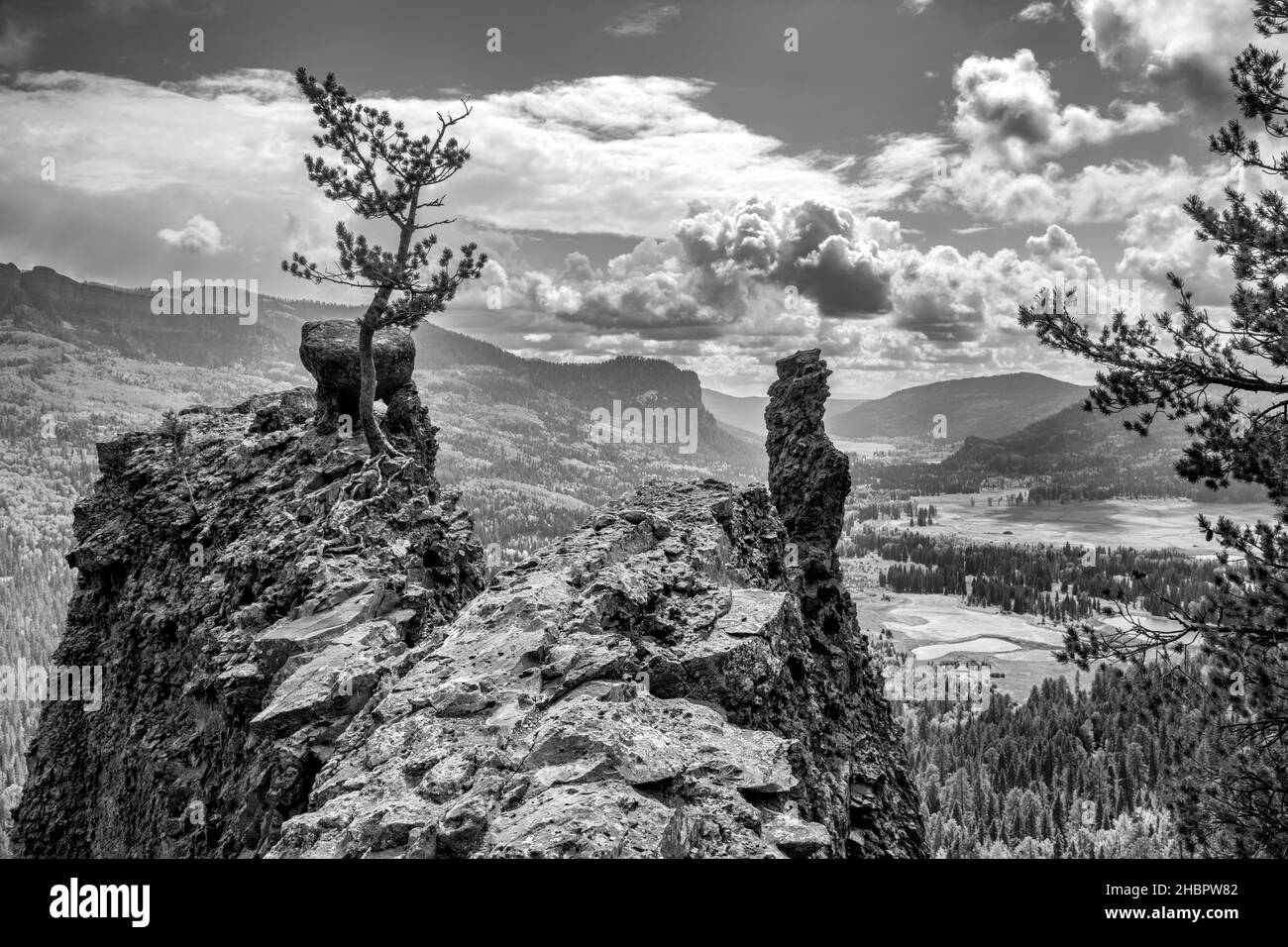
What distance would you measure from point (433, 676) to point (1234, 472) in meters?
20.9

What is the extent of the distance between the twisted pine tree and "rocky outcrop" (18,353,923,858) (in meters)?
8.69

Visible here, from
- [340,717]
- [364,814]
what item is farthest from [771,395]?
[364,814]

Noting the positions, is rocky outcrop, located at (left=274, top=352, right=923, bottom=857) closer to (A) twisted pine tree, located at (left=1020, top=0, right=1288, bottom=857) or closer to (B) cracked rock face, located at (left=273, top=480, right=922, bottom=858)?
(B) cracked rock face, located at (left=273, top=480, right=922, bottom=858)

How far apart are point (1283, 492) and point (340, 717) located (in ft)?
76.2

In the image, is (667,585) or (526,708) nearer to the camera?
(526,708)

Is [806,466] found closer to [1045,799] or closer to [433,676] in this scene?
[433,676]

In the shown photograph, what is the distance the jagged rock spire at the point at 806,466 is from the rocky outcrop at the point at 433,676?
0.21 meters

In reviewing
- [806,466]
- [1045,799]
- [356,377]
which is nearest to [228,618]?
[356,377]

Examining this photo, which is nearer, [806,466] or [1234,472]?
[1234,472]

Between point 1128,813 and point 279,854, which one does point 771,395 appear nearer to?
point 279,854

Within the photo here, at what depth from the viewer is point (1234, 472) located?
64.7ft

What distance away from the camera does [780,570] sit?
914 inches

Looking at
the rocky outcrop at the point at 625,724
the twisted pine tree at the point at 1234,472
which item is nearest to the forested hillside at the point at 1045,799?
the twisted pine tree at the point at 1234,472

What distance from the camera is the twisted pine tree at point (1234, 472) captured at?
19.0 meters
